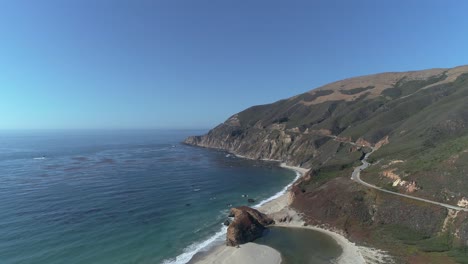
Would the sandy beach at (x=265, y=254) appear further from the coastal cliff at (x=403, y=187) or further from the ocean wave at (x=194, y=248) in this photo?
the coastal cliff at (x=403, y=187)

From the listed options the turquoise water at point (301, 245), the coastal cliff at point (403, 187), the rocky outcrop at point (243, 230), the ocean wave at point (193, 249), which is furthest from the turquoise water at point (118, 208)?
the coastal cliff at point (403, 187)

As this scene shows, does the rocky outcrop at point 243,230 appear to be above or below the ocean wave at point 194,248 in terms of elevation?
above

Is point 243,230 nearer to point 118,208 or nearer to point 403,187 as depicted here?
point 118,208

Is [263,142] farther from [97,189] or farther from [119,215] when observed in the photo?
[119,215]

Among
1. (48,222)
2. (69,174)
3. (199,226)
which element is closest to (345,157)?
(199,226)

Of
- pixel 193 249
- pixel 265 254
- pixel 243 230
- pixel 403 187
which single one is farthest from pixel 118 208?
pixel 403 187

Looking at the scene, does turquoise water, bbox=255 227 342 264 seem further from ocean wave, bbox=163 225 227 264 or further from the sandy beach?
ocean wave, bbox=163 225 227 264

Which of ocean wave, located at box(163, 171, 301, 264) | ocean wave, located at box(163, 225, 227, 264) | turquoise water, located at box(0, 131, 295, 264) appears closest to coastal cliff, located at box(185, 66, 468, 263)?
A: ocean wave, located at box(163, 171, 301, 264)
